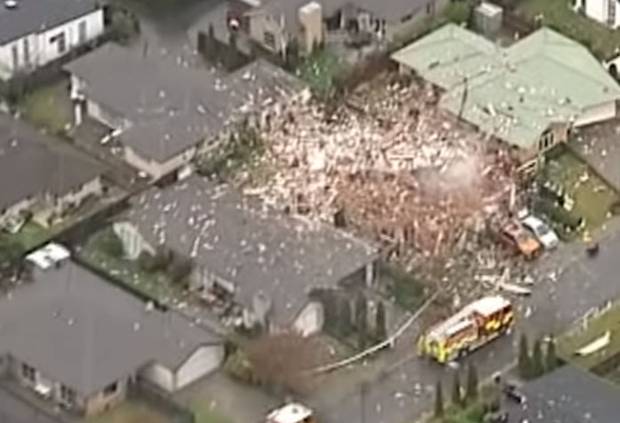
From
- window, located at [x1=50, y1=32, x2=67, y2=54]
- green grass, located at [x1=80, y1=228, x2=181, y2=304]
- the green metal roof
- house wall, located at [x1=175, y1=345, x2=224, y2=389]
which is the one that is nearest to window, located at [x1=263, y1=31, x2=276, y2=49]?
the green metal roof

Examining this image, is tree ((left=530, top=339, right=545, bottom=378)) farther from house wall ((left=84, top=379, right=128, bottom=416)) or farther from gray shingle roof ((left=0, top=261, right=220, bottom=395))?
house wall ((left=84, top=379, right=128, bottom=416))

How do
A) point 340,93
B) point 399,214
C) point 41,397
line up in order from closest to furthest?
point 41,397 < point 399,214 < point 340,93

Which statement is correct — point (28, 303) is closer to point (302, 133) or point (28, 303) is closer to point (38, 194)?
point (38, 194)

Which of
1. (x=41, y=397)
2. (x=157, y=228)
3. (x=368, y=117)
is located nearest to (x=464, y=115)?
(x=368, y=117)

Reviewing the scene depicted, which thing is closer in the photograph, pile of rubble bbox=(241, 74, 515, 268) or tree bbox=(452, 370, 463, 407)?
tree bbox=(452, 370, 463, 407)

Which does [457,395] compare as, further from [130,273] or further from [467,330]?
[130,273]

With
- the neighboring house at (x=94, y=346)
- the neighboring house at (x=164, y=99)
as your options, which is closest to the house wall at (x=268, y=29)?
the neighboring house at (x=164, y=99)

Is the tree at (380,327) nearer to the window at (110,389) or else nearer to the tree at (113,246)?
the window at (110,389)
